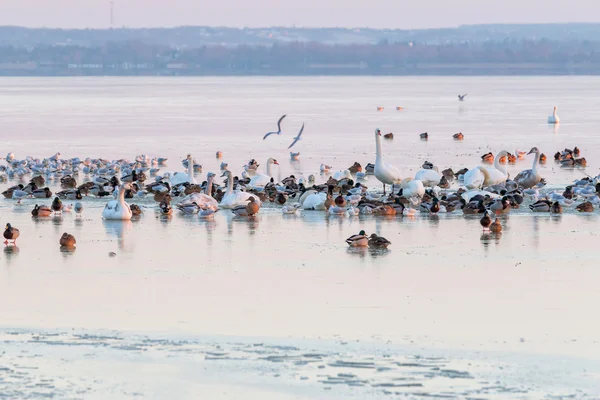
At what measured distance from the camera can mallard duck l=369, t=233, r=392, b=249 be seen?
1508cm

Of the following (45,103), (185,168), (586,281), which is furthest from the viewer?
(45,103)

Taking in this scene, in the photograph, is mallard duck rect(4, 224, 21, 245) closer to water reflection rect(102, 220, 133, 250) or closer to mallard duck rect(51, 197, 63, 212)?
water reflection rect(102, 220, 133, 250)

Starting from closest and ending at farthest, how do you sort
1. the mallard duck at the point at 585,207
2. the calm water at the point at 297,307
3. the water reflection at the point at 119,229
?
1. the calm water at the point at 297,307
2. the water reflection at the point at 119,229
3. the mallard duck at the point at 585,207

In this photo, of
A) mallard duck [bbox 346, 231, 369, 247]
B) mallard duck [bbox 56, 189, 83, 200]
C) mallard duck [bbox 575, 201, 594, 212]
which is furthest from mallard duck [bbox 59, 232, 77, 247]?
mallard duck [bbox 575, 201, 594, 212]

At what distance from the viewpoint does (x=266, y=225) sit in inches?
693

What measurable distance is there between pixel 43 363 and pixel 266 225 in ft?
28.0

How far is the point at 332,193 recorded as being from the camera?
20.0 m

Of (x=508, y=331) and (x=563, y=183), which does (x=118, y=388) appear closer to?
(x=508, y=331)

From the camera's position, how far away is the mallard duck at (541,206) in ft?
61.1

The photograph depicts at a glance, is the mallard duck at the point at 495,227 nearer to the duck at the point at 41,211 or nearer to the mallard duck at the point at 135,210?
the mallard duck at the point at 135,210

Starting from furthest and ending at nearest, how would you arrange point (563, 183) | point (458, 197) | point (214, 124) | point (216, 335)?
point (214, 124)
point (563, 183)
point (458, 197)
point (216, 335)

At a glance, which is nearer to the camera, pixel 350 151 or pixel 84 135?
pixel 350 151

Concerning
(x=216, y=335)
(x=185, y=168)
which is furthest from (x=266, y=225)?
(x=185, y=168)

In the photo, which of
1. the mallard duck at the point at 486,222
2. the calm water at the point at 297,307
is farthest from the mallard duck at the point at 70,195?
the mallard duck at the point at 486,222
